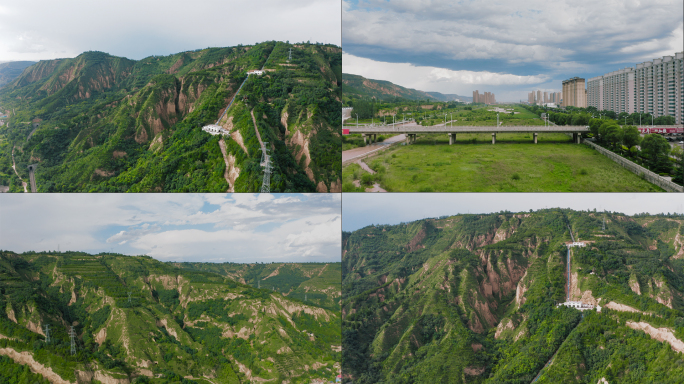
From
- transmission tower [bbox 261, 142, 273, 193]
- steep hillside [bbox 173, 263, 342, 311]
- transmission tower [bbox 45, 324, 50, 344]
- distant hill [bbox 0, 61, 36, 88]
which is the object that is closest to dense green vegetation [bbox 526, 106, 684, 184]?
transmission tower [bbox 261, 142, 273, 193]

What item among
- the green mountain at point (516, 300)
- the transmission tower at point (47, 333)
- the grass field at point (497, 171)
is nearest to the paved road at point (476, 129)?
the grass field at point (497, 171)

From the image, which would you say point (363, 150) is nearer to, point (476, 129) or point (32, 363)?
point (476, 129)

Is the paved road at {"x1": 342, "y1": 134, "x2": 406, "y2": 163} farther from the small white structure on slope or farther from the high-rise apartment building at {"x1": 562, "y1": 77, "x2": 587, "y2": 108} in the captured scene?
the high-rise apartment building at {"x1": 562, "y1": 77, "x2": 587, "y2": 108}

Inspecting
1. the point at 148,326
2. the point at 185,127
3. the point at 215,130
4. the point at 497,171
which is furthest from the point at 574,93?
the point at 148,326

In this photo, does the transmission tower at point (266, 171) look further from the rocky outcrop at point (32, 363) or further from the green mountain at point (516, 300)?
the rocky outcrop at point (32, 363)

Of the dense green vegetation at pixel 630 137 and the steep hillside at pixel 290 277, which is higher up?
the dense green vegetation at pixel 630 137

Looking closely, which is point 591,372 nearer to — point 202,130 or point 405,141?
point 405,141
